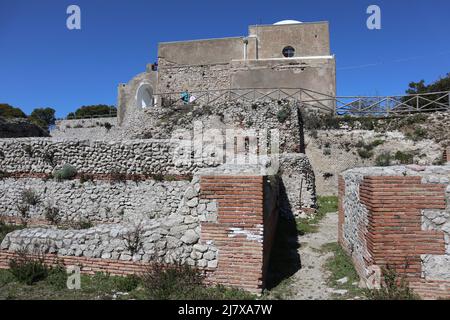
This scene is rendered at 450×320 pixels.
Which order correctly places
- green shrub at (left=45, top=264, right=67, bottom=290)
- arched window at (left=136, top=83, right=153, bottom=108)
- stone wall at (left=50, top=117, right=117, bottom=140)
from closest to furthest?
green shrub at (left=45, top=264, right=67, bottom=290) < arched window at (left=136, top=83, right=153, bottom=108) < stone wall at (left=50, top=117, right=117, bottom=140)

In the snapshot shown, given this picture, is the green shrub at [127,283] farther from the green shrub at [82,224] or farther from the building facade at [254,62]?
the building facade at [254,62]

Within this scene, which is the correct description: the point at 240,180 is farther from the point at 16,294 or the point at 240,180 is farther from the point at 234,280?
the point at 16,294

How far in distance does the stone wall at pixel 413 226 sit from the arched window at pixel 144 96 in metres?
24.3

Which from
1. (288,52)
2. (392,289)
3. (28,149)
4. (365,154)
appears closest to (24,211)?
(28,149)

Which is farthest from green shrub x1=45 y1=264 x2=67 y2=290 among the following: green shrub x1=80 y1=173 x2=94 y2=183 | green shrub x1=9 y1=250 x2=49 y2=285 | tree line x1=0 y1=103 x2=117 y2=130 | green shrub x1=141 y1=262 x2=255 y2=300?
tree line x1=0 y1=103 x2=117 y2=130

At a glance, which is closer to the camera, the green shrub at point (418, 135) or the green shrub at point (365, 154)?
the green shrub at point (418, 135)

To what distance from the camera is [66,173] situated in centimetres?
1146

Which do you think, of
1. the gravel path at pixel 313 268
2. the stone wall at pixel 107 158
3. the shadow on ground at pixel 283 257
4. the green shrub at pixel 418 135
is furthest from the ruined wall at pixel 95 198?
the green shrub at pixel 418 135

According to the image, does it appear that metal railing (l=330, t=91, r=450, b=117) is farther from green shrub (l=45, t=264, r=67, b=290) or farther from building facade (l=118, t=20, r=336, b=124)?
green shrub (l=45, t=264, r=67, b=290)

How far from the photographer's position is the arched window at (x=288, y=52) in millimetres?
23844

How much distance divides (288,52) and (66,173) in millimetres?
18080

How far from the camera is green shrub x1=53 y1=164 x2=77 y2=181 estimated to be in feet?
37.6

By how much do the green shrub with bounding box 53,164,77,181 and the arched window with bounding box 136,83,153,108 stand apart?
16.7 meters

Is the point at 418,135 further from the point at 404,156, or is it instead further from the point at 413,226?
the point at 413,226
